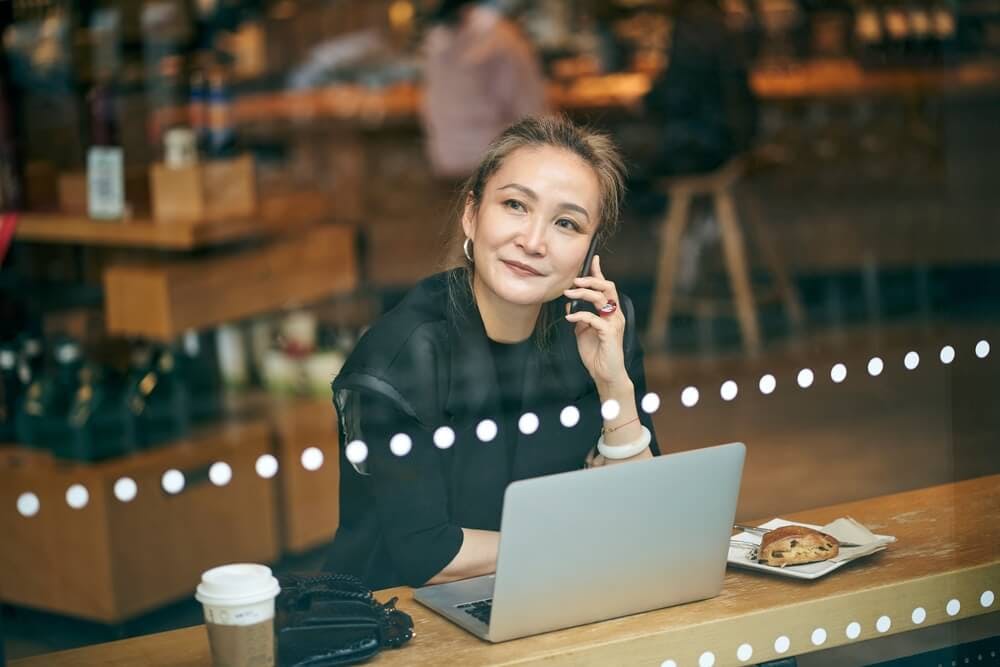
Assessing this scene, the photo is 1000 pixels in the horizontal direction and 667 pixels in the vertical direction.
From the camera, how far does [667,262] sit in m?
5.22

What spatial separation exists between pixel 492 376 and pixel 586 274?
20 centimetres

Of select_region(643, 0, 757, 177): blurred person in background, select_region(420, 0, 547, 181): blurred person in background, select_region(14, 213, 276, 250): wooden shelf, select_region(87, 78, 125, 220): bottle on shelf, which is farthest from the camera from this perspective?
→ select_region(643, 0, 757, 177): blurred person in background

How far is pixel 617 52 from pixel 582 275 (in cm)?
530

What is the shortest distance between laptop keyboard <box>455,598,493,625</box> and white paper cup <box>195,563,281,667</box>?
257 millimetres

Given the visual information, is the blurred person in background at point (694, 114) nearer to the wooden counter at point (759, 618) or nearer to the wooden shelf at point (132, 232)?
the wooden shelf at point (132, 232)

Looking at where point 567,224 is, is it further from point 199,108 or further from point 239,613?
point 199,108

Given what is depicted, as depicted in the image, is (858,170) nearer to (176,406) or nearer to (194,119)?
(194,119)

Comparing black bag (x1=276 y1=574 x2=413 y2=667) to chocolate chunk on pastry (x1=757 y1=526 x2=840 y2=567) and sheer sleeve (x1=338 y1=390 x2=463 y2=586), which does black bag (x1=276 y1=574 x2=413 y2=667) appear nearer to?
sheer sleeve (x1=338 y1=390 x2=463 y2=586)

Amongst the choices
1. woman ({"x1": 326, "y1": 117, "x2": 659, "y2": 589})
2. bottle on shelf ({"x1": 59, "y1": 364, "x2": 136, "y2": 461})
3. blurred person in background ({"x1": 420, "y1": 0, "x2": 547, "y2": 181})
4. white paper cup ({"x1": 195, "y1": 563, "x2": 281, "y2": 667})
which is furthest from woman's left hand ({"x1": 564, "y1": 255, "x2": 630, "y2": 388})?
blurred person in background ({"x1": 420, "y1": 0, "x2": 547, "y2": 181})

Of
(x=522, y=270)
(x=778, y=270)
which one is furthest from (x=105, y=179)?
(x=778, y=270)

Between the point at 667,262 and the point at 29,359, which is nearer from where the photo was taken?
the point at 29,359

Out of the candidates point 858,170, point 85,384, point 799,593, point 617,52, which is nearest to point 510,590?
point 799,593

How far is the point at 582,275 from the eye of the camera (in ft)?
6.06

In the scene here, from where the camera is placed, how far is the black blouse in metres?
1.84
